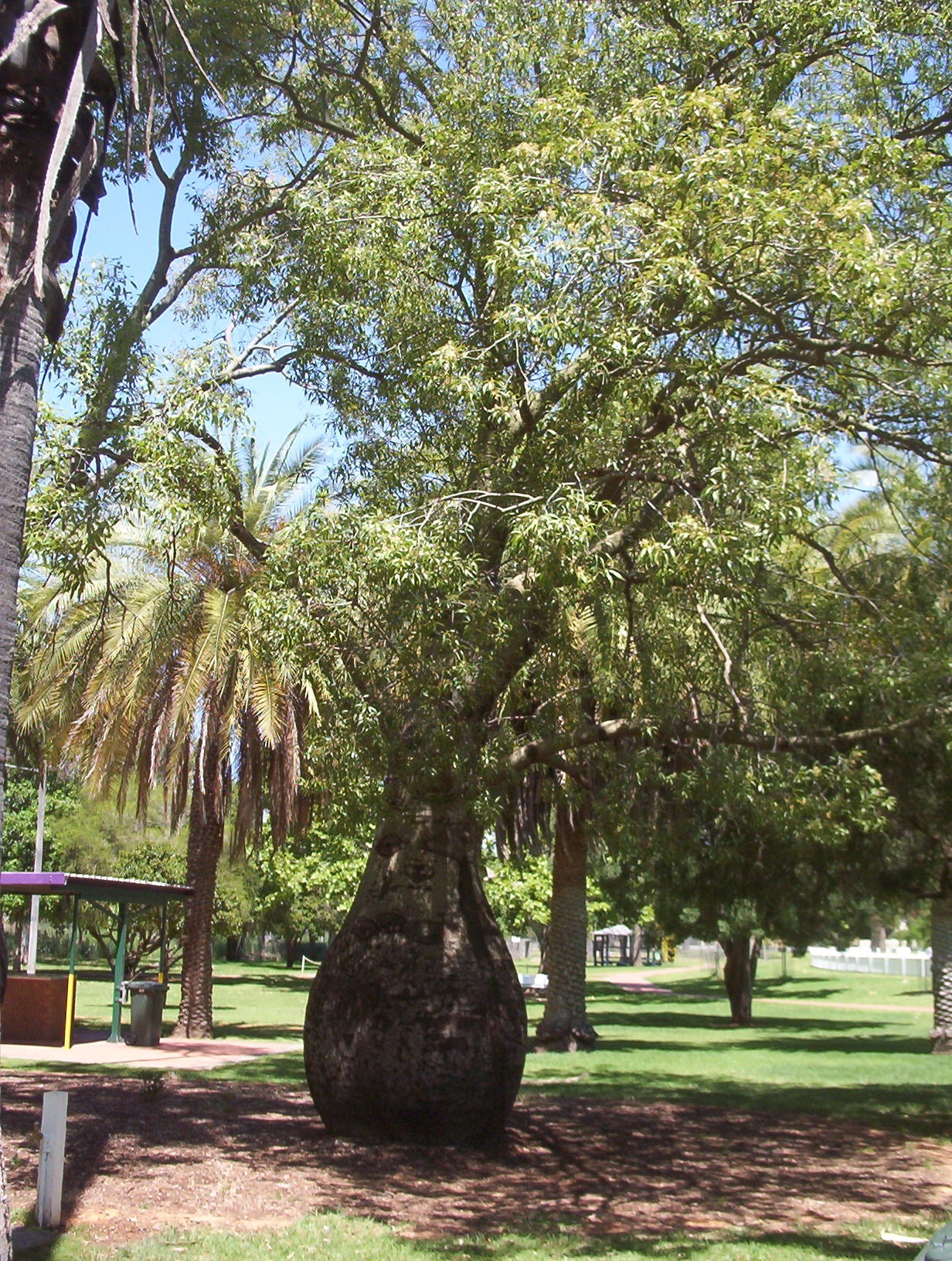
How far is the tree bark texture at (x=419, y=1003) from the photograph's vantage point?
1052 centimetres

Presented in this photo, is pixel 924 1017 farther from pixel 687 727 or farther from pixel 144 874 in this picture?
pixel 687 727

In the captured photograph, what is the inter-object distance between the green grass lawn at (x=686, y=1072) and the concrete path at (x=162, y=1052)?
704mm

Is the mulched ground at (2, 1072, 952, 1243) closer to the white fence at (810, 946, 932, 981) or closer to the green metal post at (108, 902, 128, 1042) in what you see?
the green metal post at (108, 902, 128, 1042)

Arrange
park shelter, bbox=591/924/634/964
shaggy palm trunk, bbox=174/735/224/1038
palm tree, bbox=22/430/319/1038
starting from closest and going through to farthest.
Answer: palm tree, bbox=22/430/319/1038, shaggy palm trunk, bbox=174/735/224/1038, park shelter, bbox=591/924/634/964

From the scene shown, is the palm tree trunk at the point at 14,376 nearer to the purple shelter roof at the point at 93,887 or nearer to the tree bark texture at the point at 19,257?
the tree bark texture at the point at 19,257

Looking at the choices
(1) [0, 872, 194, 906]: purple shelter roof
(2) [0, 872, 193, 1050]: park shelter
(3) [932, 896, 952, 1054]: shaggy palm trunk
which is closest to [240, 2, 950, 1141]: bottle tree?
(1) [0, 872, 194, 906]: purple shelter roof

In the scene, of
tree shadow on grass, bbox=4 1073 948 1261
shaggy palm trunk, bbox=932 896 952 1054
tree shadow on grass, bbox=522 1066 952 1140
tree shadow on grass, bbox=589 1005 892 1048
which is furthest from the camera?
tree shadow on grass, bbox=589 1005 892 1048

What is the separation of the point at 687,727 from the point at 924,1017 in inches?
1007

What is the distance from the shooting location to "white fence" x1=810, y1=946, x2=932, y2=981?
62.2m

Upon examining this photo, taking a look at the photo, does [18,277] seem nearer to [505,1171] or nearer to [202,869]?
[505,1171]

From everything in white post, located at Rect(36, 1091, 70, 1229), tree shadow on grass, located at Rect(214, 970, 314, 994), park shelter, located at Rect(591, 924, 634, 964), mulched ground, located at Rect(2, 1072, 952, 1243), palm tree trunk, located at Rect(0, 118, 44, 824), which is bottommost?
park shelter, located at Rect(591, 924, 634, 964)

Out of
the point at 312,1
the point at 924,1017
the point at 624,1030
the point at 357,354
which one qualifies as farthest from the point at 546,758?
the point at 924,1017

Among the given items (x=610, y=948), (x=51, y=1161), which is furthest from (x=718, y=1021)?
(x=610, y=948)

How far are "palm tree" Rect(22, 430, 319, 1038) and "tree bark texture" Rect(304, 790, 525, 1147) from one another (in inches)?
281
